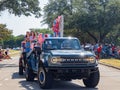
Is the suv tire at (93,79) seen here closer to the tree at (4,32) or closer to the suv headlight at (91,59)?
the suv headlight at (91,59)

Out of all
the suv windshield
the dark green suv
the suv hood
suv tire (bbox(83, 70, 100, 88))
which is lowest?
suv tire (bbox(83, 70, 100, 88))

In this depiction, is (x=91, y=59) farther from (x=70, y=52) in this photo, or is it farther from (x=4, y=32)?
(x=4, y=32)

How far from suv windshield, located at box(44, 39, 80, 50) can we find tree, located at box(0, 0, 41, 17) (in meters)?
21.6

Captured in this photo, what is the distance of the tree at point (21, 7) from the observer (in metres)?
37.7

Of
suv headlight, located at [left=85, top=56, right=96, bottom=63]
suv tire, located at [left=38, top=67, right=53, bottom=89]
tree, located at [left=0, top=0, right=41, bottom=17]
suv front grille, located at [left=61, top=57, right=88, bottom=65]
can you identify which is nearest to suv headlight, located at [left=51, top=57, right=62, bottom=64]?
suv front grille, located at [left=61, top=57, right=88, bottom=65]

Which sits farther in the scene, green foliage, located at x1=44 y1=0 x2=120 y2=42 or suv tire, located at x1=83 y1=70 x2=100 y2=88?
green foliage, located at x1=44 y1=0 x2=120 y2=42

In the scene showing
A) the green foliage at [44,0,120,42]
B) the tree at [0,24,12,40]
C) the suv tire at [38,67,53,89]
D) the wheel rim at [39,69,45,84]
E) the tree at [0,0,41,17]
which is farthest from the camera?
the tree at [0,24,12,40]

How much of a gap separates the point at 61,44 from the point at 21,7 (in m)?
22.1

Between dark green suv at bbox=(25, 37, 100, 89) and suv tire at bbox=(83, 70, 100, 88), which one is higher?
dark green suv at bbox=(25, 37, 100, 89)

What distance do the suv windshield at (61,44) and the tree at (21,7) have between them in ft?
70.9

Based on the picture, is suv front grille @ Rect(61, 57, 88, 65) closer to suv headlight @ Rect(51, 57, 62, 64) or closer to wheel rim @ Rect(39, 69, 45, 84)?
suv headlight @ Rect(51, 57, 62, 64)

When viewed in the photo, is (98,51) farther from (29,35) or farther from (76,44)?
(76,44)

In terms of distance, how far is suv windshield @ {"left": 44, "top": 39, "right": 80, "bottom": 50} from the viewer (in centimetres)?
1620

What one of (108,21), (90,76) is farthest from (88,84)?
(108,21)
